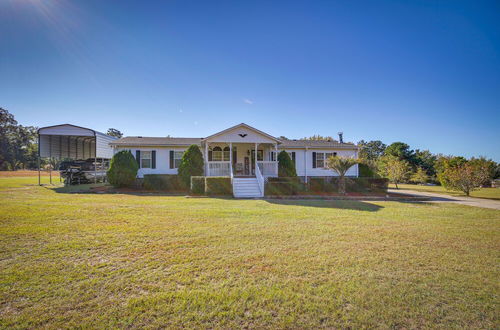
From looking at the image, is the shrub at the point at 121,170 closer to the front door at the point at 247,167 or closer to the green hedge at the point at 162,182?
the green hedge at the point at 162,182

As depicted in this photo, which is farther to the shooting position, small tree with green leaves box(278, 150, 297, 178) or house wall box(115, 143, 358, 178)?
house wall box(115, 143, 358, 178)

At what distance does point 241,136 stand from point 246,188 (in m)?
4.10

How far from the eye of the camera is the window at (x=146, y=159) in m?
16.2

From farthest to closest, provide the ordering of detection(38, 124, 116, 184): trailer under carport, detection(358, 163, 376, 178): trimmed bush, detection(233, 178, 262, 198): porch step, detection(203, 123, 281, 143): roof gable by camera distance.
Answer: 1. detection(358, 163, 376, 178): trimmed bush
2. detection(38, 124, 116, 184): trailer under carport
3. detection(203, 123, 281, 143): roof gable
4. detection(233, 178, 262, 198): porch step

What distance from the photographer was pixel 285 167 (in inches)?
599

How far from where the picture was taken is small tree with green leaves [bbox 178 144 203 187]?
45.5ft

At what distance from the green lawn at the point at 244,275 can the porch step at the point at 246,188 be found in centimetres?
672

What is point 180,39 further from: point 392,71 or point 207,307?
point 392,71

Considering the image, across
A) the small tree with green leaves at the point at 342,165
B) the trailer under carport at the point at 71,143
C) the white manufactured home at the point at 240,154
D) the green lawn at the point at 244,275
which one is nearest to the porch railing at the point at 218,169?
the white manufactured home at the point at 240,154

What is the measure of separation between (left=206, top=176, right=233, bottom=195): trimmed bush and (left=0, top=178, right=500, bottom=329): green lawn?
6.94m

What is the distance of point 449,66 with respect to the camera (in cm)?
1720

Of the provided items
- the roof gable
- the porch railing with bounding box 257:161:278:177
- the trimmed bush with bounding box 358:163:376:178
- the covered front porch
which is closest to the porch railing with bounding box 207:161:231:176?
the covered front porch

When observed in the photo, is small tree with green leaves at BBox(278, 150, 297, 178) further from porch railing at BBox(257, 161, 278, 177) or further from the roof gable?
the roof gable

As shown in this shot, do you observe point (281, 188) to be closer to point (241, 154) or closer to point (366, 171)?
point (241, 154)
